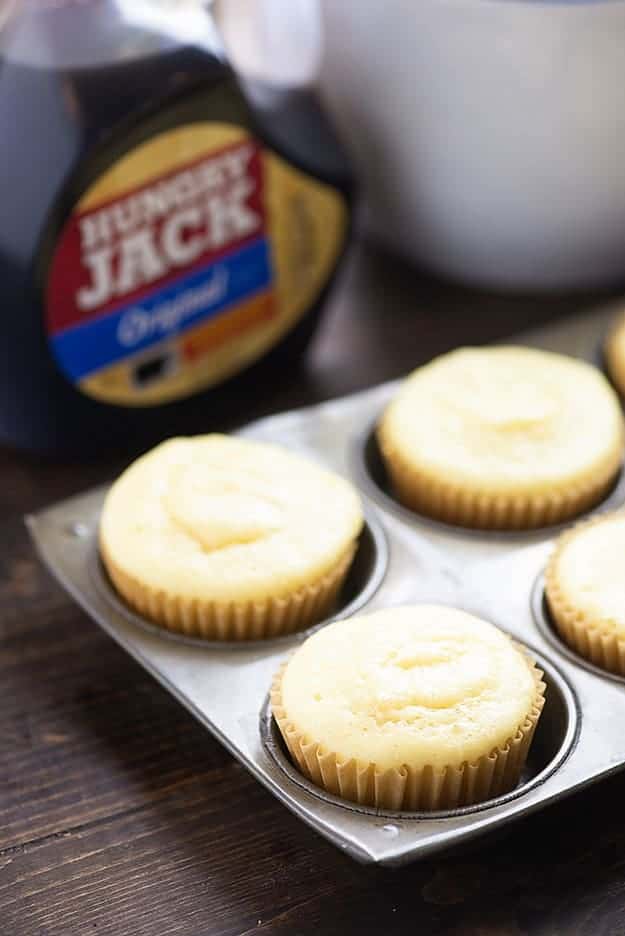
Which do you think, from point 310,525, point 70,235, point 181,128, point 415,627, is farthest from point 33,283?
point 415,627

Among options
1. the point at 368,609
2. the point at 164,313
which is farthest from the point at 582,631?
the point at 164,313

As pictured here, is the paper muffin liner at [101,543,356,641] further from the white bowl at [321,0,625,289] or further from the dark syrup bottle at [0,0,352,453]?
the white bowl at [321,0,625,289]

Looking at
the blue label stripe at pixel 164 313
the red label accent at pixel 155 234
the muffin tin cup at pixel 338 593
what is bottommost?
the muffin tin cup at pixel 338 593

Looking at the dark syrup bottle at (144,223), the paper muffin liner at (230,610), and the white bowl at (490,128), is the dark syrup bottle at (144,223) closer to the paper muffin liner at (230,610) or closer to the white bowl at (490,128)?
the white bowl at (490,128)

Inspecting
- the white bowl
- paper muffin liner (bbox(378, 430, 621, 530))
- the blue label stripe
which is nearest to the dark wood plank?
paper muffin liner (bbox(378, 430, 621, 530))

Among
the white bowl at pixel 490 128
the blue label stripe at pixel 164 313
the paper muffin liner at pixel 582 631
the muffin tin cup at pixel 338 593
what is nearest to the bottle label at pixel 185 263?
the blue label stripe at pixel 164 313

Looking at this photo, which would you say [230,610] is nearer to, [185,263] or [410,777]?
[410,777]

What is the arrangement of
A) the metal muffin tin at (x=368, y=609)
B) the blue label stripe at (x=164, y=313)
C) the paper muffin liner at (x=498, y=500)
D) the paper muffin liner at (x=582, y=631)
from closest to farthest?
the metal muffin tin at (x=368, y=609) → the paper muffin liner at (x=582, y=631) → the paper muffin liner at (x=498, y=500) → the blue label stripe at (x=164, y=313)
